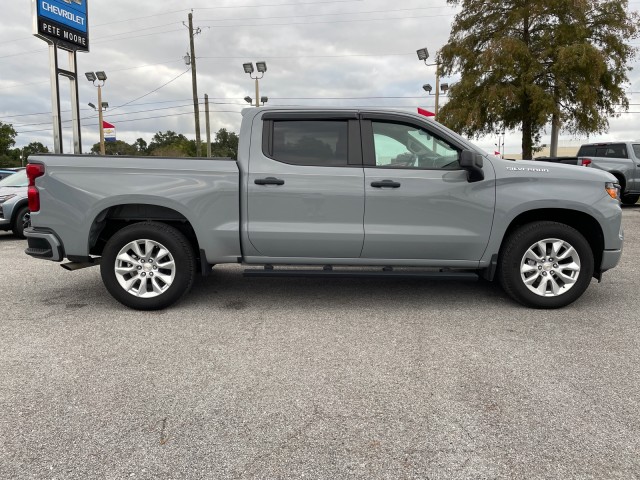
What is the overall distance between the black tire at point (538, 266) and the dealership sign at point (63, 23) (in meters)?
15.1

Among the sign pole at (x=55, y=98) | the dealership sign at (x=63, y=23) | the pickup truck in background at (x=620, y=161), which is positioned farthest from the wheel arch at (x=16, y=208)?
the pickup truck in background at (x=620, y=161)

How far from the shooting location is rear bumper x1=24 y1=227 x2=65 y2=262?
4582mm

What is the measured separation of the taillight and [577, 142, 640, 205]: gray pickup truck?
1327cm

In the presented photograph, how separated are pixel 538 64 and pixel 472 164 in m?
20.4

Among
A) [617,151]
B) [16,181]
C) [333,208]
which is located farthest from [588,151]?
[16,181]

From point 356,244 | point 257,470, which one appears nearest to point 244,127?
point 356,244

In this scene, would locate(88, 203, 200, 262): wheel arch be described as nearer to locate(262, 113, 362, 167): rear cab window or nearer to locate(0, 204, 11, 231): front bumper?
locate(262, 113, 362, 167): rear cab window

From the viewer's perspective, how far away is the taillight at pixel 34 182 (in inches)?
177

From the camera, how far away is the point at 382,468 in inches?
Answer: 88.9

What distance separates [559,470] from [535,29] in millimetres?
24499

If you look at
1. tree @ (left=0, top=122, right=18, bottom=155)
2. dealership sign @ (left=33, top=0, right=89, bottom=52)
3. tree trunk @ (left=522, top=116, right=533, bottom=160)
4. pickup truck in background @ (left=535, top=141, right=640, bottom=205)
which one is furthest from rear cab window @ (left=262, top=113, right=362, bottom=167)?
tree @ (left=0, top=122, right=18, bottom=155)

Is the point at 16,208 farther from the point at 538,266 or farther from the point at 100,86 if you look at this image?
the point at 100,86

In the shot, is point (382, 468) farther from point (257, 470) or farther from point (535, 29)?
point (535, 29)

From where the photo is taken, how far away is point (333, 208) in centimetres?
456
